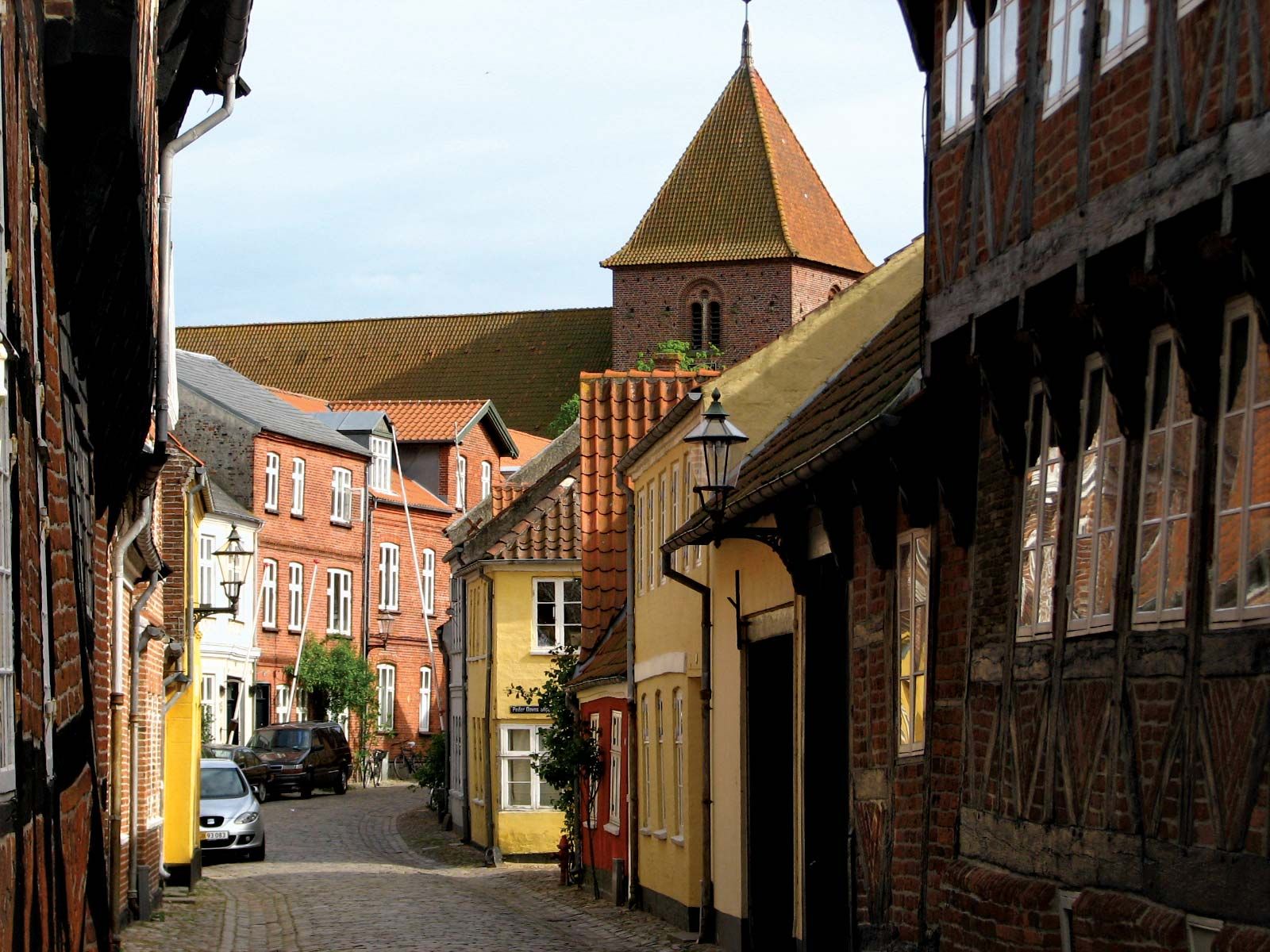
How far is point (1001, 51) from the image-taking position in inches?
434

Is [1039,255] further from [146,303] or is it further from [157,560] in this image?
[157,560]

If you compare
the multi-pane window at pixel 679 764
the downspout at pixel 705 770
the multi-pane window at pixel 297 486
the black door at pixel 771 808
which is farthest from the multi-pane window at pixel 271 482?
the black door at pixel 771 808

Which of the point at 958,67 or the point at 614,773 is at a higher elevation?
the point at 958,67

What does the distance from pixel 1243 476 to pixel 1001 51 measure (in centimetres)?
372

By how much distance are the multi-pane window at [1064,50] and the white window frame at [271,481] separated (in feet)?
157

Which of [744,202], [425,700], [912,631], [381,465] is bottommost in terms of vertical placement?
[425,700]

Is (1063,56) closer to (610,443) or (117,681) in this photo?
(117,681)

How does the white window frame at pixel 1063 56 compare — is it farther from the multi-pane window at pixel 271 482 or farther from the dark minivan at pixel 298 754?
the multi-pane window at pixel 271 482

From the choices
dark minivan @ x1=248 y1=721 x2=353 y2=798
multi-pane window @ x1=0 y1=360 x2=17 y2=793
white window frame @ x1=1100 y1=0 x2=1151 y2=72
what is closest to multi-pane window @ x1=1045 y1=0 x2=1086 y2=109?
→ white window frame @ x1=1100 y1=0 x2=1151 y2=72

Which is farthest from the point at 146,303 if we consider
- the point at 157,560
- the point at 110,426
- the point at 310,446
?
the point at 310,446

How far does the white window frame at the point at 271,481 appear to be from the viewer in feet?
186

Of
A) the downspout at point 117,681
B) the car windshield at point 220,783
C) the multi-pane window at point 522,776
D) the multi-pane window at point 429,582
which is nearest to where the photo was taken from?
the downspout at point 117,681

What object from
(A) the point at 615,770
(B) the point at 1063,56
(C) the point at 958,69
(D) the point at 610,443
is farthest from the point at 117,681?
(B) the point at 1063,56

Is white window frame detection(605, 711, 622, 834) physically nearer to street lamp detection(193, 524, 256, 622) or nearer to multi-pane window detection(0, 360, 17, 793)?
street lamp detection(193, 524, 256, 622)
